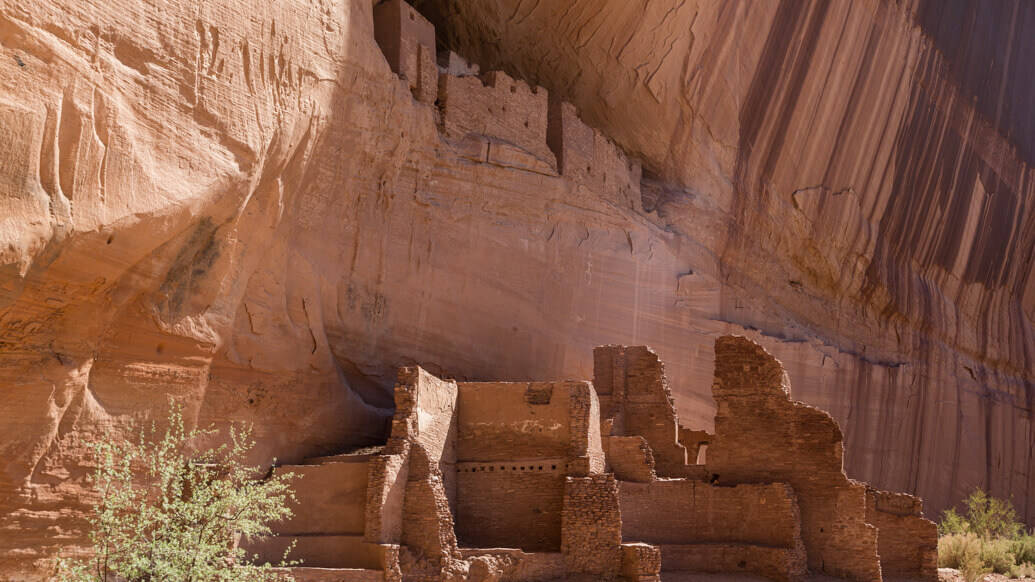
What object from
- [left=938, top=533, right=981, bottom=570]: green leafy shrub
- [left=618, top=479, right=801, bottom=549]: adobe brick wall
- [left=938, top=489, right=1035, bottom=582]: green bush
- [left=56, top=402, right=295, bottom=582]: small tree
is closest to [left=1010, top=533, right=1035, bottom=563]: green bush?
[left=938, top=489, right=1035, bottom=582]: green bush

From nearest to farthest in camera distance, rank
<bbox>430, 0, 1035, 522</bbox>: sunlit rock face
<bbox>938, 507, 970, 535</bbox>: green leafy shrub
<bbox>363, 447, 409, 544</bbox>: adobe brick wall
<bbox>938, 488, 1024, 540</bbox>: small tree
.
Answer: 1. <bbox>363, 447, 409, 544</bbox>: adobe brick wall
2. <bbox>430, 0, 1035, 522</bbox>: sunlit rock face
3. <bbox>938, 507, 970, 535</bbox>: green leafy shrub
4. <bbox>938, 488, 1024, 540</bbox>: small tree

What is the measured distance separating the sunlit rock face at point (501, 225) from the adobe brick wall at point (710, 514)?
11.4 feet

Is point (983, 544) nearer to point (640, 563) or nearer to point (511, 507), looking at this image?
point (640, 563)

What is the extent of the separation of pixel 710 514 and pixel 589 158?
7460 millimetres

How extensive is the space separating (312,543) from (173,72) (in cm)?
580

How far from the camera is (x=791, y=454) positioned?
57.1ft

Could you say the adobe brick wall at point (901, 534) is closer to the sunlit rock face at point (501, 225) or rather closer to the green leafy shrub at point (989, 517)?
the sunlit rock face at point (501, 225)

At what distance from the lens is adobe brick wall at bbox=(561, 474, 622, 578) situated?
14.6 m

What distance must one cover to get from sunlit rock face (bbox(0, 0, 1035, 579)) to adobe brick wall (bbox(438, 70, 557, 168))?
19.3 inches

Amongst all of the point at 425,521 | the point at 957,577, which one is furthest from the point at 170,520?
the point at 957,577

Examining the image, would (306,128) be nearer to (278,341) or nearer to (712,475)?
(278,341)

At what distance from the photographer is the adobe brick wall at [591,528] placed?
1459 cm

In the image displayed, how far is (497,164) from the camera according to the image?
19016 millimetres

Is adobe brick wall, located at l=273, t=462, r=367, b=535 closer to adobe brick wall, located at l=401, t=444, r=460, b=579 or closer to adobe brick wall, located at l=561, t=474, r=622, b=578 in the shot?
adobe brick wall, located at l=401, t=444, r=460, b=579
